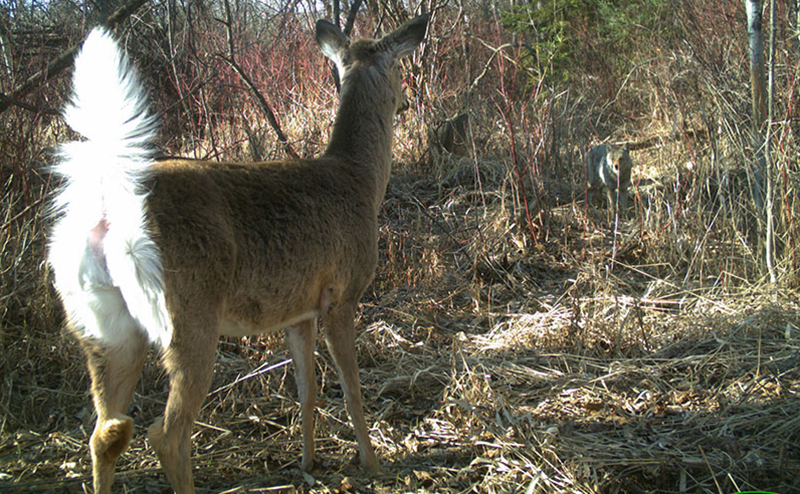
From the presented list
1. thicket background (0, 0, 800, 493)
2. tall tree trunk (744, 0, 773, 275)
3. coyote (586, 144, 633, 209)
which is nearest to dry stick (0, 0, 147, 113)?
thicket background (0, 0, 800, 493)

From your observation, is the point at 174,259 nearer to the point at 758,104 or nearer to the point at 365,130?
the point at 365,130

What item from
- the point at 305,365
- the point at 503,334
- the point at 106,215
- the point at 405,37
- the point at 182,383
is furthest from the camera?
the point at 503,334

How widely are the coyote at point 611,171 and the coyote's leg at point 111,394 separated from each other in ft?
16.3

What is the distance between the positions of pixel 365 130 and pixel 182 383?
2.12m

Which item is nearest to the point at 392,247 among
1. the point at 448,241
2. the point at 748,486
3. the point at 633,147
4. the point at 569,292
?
the point at 448,241

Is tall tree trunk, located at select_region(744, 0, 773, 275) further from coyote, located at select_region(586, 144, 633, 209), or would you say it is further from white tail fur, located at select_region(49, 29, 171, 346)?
white tail fur, located at select_region(49, 29, 171, 346)

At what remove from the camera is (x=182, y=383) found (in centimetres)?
287

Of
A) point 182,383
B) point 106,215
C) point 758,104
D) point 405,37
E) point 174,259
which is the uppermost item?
point 405,37

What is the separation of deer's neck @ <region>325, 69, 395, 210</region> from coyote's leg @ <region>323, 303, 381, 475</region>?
2.73 ft

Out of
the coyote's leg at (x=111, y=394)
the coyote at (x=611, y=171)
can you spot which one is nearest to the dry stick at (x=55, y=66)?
the coyote's leg at (x=111, y=394)

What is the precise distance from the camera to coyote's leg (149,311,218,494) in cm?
283

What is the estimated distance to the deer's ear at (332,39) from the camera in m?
4.66

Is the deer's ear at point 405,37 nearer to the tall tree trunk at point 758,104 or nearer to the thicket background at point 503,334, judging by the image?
the thicket background at point 503,334

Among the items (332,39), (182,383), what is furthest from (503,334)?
(182,383)
